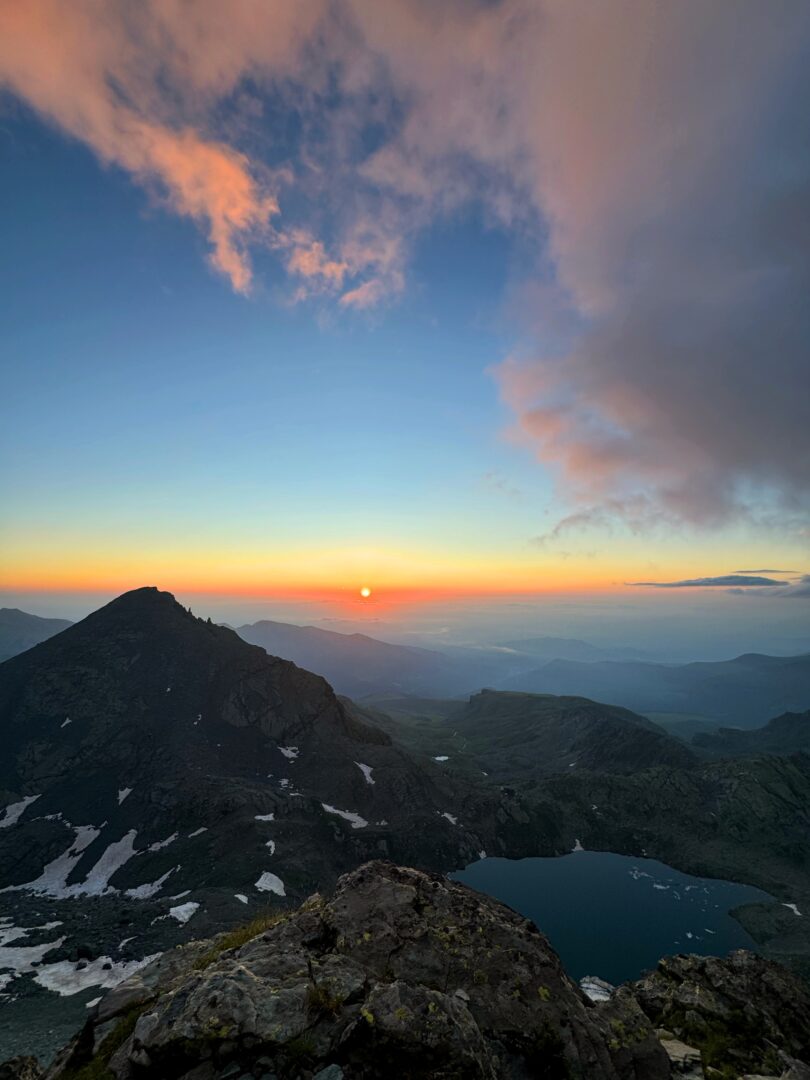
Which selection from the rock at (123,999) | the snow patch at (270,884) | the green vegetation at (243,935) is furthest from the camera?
the snow patch at (270,884)

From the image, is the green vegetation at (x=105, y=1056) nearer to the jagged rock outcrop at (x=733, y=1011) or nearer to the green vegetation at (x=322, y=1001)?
the green vegetation at (x=322, y=1001)

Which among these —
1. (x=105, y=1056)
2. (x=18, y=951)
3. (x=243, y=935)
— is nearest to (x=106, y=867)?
(x=18, y=951)

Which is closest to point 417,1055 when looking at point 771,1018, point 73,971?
point 771,1018

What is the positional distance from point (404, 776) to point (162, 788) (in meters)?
66.8

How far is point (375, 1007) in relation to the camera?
1073cm

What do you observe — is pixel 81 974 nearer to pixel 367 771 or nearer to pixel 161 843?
pixel 161 843

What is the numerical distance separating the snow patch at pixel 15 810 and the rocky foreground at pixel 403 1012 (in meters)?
136

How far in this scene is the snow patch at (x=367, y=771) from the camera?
141m

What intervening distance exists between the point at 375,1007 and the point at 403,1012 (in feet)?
2.27

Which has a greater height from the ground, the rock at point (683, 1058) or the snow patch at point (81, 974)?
the rock at point (683, 1058)

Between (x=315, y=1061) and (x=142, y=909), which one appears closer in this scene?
(x=315, y=1061)

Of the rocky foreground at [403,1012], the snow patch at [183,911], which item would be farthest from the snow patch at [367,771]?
the rocky foreground at [403,1012]

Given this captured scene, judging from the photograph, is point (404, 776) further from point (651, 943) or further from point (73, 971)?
point (73, 971)

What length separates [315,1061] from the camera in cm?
962
